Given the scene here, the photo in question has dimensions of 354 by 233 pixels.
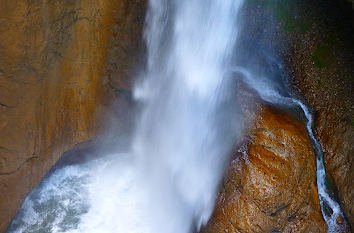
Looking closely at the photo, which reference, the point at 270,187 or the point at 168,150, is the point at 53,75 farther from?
the point at 270,187

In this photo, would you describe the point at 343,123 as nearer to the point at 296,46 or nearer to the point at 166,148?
the point at 296,46

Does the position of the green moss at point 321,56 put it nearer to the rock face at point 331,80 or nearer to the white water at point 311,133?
the rock face at point 331,80

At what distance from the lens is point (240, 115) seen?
430 centimetres

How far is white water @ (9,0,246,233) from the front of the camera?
4398mm

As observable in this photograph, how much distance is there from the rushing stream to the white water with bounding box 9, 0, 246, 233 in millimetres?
16

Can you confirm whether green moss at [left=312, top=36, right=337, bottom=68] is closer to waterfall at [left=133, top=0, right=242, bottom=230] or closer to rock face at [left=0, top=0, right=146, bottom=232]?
waterfall at [left=133, top=0, right=242, bottom=230]

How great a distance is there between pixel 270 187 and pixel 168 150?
187 centimetres

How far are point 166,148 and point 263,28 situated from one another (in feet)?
10.3

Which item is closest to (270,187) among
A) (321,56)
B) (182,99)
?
(182,99)

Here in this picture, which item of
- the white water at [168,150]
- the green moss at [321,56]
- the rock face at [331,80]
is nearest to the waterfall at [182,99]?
the white water at [168,150]

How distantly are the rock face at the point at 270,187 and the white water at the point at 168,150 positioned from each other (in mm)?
246

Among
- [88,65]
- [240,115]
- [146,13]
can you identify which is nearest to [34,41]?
[88,65]

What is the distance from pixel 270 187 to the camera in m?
3.78

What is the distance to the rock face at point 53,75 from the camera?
377 centimetres
